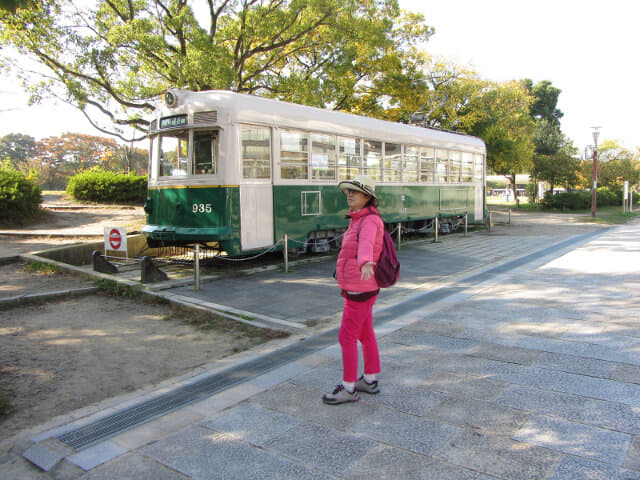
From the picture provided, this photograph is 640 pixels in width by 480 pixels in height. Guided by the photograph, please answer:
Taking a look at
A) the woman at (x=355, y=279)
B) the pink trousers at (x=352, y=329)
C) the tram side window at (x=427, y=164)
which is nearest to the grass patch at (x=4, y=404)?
the woman at (x=355, y=279)

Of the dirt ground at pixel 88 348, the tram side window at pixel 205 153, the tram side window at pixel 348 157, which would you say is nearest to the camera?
the dirt ground at pixel 88 348

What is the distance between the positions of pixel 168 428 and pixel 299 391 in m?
1.10

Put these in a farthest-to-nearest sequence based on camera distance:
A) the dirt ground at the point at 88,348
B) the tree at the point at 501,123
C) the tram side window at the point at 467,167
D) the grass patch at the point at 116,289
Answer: the tree at the point at 501,123 → the tram side window at the point at 467,167 → the grass patch at the point at 116,289 → the dirt ground at the point at 88,348

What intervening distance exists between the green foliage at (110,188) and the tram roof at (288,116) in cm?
1469

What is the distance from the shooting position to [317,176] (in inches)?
429

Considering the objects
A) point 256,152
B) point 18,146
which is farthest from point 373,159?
point 18,146

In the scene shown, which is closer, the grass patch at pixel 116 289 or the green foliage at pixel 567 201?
the grass patch at pixel 116 289

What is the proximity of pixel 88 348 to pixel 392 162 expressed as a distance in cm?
979

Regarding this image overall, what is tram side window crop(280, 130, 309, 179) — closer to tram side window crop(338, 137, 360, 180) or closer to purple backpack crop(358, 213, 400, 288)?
tram side window crop(338, 137, 360, 180)

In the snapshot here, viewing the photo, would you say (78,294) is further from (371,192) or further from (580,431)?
(580,431)

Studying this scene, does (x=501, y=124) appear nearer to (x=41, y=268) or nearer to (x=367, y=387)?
(x=41, y=268)

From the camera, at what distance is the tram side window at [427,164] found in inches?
583

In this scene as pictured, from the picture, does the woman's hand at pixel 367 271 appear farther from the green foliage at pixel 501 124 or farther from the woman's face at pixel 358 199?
the green foliage at pixel 501 124

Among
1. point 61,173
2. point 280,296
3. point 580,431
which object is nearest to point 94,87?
point 280,296
